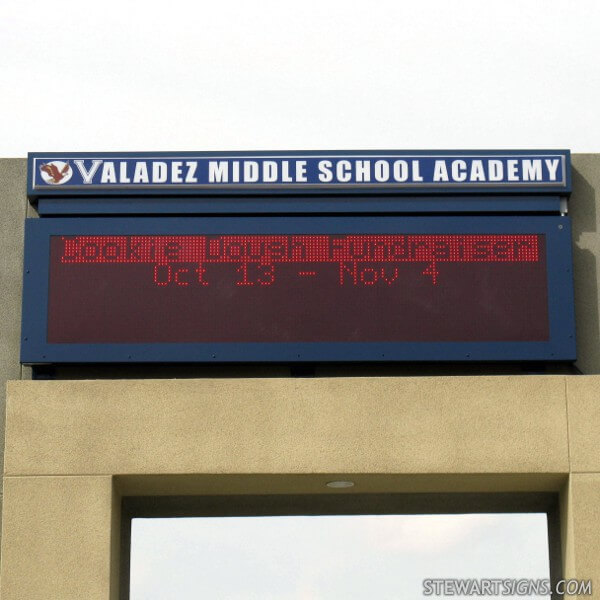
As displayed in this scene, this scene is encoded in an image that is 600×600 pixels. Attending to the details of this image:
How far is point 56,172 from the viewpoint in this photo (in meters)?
14.8

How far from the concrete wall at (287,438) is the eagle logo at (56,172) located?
1956 millimetres

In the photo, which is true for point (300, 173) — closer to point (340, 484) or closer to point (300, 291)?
point (300, 291)

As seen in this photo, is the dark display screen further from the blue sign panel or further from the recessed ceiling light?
the recessed ceiling light

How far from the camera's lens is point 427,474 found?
1395 cm

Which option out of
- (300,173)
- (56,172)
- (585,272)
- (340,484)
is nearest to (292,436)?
(340,484)

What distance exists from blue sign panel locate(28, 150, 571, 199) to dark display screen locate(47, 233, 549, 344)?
571 millimetres

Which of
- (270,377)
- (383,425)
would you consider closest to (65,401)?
(270,377)

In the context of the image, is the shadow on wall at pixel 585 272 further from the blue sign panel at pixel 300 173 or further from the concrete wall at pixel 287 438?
the concrete wall at pixel 287 438

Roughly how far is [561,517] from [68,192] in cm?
535

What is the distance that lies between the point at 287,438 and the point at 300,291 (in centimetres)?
132

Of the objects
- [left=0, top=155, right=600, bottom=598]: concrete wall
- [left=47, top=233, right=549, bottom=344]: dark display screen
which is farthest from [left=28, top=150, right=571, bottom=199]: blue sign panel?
[left=0, top=155, right=600, bottom=598]: concrete wall

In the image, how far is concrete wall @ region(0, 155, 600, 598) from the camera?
45.5 feet

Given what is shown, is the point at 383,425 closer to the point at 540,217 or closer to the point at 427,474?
the point at 427,474

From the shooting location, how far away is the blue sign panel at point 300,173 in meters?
14.8
